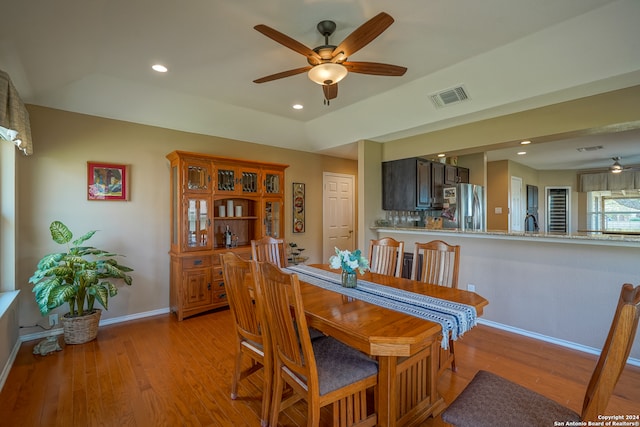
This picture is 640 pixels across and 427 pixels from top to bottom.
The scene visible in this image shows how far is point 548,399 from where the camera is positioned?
51.6 inches

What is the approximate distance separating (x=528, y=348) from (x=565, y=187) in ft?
22.9

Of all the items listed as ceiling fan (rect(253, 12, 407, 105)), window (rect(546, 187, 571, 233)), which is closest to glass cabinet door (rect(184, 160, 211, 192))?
ceiling fan (rect(253, 12, 407, 105))

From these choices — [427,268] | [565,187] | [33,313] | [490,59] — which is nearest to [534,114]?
[490,59]

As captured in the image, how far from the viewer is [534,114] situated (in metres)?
3.18

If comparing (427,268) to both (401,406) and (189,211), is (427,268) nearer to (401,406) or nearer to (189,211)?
(401,406)

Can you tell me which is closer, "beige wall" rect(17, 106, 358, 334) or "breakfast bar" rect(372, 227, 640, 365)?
"breakfast bar" rect(372, 227, 640, 365)

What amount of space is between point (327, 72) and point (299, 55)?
729 millimetres

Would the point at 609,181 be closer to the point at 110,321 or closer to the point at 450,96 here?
the point at 450,96

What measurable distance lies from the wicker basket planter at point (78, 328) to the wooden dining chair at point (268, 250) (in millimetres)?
1765

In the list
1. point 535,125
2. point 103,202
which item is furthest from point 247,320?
point 535,125

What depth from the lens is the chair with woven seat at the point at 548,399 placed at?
997 mm

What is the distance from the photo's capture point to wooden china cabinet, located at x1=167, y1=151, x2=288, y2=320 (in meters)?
3.68

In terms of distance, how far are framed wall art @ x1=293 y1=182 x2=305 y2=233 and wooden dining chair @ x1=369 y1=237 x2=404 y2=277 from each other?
241 centimetres

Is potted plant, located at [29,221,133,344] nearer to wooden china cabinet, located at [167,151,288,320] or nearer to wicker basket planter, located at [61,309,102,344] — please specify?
wicker basket planter, located at [61,309,102,344]
